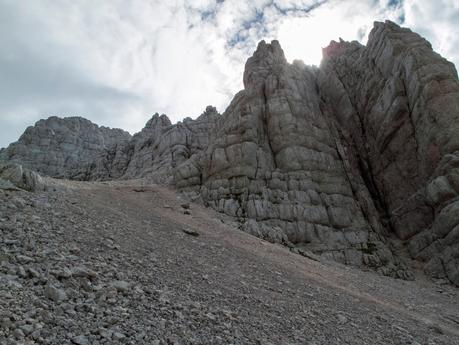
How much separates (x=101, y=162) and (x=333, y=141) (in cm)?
7366

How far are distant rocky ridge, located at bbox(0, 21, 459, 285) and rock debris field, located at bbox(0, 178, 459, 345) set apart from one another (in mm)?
17175

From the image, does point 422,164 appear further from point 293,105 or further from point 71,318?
point 71,318

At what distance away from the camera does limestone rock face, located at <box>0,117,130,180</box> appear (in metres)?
117

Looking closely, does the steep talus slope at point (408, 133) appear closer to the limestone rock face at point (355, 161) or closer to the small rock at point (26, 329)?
the limestone rock face at point (355, 161)

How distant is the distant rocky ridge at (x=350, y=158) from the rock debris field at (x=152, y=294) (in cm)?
1718

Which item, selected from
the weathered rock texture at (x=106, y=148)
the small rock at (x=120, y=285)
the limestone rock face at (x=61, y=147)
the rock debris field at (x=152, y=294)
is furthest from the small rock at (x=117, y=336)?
the limestone rock face at (x=61, y=147)

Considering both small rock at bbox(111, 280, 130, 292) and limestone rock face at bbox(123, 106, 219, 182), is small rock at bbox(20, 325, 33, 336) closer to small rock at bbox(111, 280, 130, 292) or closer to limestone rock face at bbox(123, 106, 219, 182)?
small rock at bbox(111, 280, 130, 292)

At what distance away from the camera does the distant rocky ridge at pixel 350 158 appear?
3931 centimetres

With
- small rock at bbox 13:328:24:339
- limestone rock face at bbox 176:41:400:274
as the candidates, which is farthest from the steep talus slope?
small rock at bbox 13:328:24:339

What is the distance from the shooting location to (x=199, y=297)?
11.9 metres

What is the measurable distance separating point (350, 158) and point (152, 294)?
4935 cm

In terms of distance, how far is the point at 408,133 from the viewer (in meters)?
47.0

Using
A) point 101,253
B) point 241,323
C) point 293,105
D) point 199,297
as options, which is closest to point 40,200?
point 101,253

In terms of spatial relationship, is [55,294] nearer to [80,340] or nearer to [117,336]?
[80,340]
